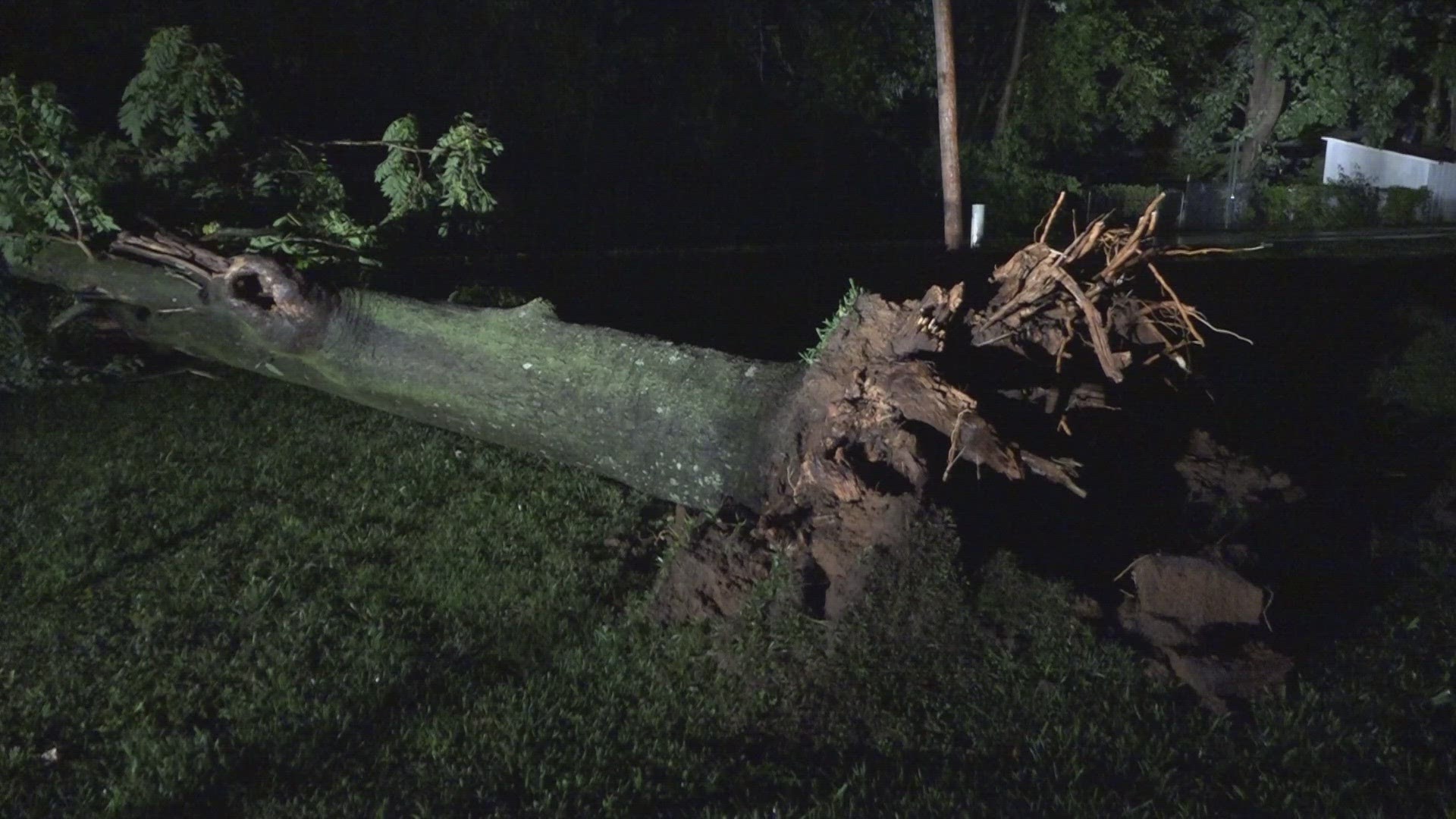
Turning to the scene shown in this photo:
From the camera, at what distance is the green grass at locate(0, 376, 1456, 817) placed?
136 inches

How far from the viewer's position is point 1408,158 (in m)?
31.4

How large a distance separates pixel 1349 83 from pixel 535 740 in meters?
29.9

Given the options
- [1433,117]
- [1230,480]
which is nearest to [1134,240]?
[1230,480]

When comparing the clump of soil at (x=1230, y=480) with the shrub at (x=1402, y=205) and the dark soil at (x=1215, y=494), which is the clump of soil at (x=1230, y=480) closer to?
the dark soil at (x=1215, y=494)

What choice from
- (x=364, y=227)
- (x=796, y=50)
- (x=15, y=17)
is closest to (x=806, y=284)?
(x=364, y=227)

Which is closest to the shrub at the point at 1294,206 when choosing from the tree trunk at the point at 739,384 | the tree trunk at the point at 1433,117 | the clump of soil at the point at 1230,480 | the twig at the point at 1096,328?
the tree trunk at the point at 1433,117

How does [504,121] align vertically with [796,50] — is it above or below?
below

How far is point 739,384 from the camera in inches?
202

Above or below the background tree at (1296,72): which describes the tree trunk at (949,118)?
below

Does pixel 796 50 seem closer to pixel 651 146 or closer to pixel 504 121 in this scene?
pixel 651 146

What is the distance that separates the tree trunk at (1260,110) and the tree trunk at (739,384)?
90.8 feet

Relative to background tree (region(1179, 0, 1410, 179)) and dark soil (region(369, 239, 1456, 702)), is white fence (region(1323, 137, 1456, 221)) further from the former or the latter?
dark soil (region(369, 239, 1456, 702))

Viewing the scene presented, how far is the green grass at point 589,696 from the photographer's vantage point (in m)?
3.46

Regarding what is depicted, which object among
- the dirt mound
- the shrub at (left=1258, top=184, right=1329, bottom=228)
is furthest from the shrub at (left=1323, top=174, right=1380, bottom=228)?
the dirt mound
